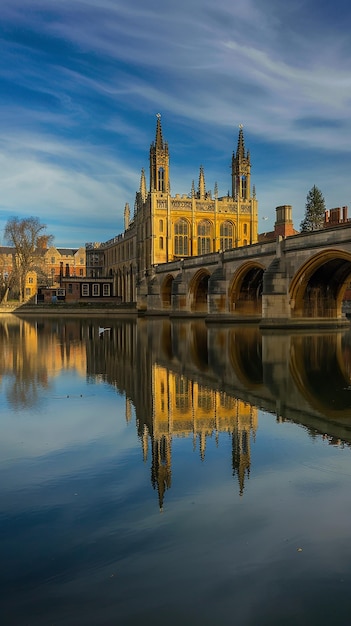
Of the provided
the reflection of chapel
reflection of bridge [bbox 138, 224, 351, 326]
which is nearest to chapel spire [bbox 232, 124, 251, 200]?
the reflection of chapel

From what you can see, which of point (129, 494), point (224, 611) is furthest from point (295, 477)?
point (224, 611)

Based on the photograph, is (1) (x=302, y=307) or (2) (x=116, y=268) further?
(2) (x=116, y=268)

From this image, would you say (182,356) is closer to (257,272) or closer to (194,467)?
(194,467)

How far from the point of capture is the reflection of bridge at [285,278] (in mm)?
34188

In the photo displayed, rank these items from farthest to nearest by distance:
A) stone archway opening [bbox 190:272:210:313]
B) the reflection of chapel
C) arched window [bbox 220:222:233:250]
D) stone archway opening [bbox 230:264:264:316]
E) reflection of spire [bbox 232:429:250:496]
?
1. arched window [bbox 220:222:233:250]
2. the reflection of chapel
3. stone archway opening [bbox 190:272:210:313]
4. stone archway opening [bbox 230:264:264:316]
5. reflection of spire [bbox 232:429:250:496]

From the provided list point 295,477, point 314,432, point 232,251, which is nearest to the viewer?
point 295,477

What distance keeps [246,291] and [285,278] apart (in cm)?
1264

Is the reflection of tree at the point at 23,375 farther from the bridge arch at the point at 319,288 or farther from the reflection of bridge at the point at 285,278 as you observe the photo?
the bridge arch at the point at 319,288

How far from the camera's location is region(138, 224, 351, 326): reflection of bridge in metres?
34.2

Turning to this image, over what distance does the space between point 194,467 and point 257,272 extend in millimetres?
42209

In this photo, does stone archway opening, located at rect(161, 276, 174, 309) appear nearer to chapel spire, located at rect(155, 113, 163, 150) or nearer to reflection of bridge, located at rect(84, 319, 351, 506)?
chapel spire, located at rect(155, 113, 163, 150)

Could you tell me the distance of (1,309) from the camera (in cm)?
7906

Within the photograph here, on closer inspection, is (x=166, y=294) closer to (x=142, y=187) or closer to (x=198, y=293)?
(x=198, y=293)

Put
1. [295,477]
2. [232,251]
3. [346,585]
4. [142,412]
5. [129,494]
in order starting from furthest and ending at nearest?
[232,251] → [142,412] → [295,477] → [129,494] → [346,585]
